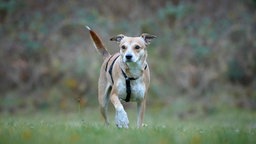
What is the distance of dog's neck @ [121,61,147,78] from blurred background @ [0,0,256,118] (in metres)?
7.95

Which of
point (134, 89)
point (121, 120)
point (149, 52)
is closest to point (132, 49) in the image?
point (134, 89)

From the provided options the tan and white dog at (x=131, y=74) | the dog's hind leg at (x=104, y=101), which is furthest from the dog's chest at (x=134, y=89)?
the dog's hind leg at (x=104, y=101)

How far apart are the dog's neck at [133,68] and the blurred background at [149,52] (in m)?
7.95

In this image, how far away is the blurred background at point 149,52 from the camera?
1816 cm

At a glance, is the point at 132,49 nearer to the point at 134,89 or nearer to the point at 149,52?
the point at 134,89

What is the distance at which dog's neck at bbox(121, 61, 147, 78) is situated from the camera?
31.2 feet

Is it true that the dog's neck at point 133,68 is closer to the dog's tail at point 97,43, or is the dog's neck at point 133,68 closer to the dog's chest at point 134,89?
the dog's chest at point 134,89

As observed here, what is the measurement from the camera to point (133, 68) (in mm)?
9523

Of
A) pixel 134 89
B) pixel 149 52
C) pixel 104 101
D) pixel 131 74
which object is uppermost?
pixel 149 52

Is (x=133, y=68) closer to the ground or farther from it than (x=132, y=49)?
closer to the ground

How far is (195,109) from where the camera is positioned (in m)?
17.5

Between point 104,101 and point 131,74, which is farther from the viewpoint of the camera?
point 104,101

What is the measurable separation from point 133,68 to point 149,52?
1037 centimetres

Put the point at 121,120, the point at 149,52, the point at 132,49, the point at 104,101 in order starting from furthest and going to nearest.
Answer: the point at 149,52
the point at 104,101
the point at 132,49
the point at 121,120
